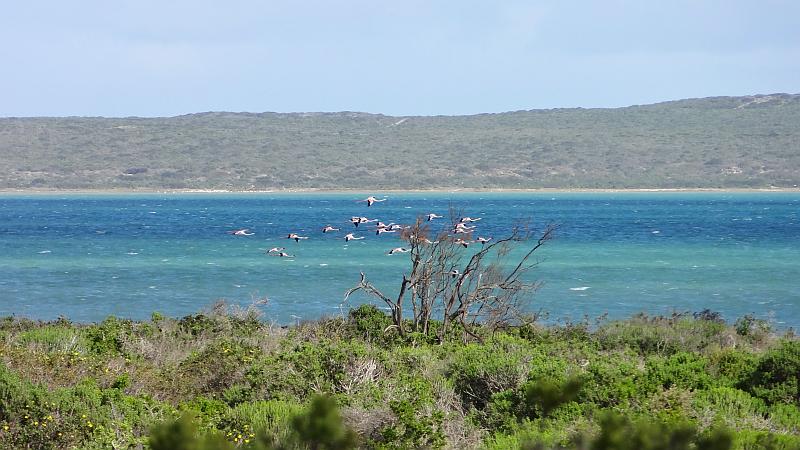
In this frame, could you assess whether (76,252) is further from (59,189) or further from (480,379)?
(59,189)

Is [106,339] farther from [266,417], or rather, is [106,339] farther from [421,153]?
[421,153]

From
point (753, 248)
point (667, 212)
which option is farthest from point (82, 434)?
point (667, 212)

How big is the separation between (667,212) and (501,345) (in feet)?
291

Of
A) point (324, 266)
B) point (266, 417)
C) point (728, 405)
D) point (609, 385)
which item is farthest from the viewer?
point (324, 266)

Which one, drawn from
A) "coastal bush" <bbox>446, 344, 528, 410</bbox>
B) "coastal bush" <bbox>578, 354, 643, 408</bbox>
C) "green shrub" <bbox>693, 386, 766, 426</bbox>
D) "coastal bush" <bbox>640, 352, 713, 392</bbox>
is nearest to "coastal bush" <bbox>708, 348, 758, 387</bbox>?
"coastal bush" <bbox>640, 352, 713, 392</bbox>

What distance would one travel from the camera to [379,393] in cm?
877

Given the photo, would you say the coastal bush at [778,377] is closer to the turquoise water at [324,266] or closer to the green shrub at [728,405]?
the green shrub at [728,405]

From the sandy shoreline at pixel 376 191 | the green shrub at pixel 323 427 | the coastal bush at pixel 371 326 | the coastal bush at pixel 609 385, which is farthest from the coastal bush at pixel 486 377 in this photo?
the sandy shoreline at pixel 376 191

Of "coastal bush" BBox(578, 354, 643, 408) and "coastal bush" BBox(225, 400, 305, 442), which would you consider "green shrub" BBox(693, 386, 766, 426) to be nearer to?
"coastal bush" BBox(578, 354, 643, 408)

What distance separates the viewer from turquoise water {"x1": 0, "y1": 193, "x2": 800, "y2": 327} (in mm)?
29078

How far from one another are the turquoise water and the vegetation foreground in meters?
7.33

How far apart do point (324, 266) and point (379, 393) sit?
3313 centimetres

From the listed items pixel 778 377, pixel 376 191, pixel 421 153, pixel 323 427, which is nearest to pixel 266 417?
pixel 323 427

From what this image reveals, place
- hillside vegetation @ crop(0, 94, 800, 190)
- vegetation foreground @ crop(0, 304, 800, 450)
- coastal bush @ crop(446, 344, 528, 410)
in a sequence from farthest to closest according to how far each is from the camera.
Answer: hillside vegetation @ crop(0, 94, 800, 190)
coastal bush @ crop(446, 344, 528, 410)
vegetation foreground @ crop(0, 304, 800, 450)
